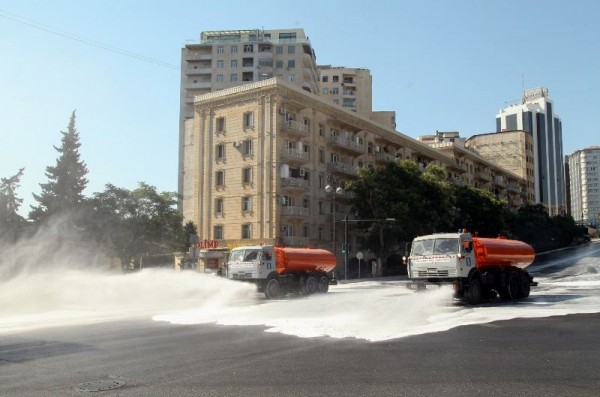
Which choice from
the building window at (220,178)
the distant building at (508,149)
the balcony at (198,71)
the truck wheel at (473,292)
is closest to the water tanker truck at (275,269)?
the truck wheel at (473,292)

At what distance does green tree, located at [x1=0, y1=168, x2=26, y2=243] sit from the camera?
51.2m

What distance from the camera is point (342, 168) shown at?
194 feet

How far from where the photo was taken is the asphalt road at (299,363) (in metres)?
7.51

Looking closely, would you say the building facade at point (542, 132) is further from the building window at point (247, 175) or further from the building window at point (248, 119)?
the building window at point (247, 175)

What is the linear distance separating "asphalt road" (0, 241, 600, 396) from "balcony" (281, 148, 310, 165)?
3962cm

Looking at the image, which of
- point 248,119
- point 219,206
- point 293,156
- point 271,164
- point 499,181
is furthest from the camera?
point 499,181

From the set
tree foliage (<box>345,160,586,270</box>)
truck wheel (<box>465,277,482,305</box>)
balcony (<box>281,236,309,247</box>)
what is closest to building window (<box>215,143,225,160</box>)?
balcony (<box>281,236,309,247</box>)

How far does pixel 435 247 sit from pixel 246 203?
34.8 m

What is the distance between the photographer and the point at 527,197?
126 metres

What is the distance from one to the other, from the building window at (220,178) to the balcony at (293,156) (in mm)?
7299

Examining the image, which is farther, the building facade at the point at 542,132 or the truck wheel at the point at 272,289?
the building facade at the point at 542,132

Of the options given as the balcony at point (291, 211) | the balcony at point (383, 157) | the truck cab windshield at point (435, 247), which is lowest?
the truck cab windshield at point (435, 247)

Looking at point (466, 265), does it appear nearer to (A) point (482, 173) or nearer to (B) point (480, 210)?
(B) point (480, 210)

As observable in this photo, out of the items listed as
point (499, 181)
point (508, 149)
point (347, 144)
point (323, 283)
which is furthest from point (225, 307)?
point (508, 149)
